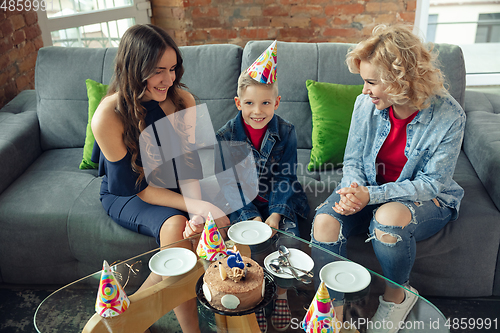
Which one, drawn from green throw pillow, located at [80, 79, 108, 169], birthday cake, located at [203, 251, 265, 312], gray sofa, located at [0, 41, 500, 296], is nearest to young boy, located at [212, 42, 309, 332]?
gray sofa, located at [0, 41, 500, 296]

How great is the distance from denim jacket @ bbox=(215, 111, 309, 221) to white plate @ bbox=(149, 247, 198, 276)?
0.48 m

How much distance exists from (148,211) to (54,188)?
54 centimetres

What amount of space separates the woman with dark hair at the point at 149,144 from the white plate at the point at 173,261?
0.05 meters

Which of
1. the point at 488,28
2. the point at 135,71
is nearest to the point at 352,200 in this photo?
the point at 135,71

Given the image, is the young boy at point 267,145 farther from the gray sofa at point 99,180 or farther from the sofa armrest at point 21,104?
the sofa armrest at point 21,104

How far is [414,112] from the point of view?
145cm

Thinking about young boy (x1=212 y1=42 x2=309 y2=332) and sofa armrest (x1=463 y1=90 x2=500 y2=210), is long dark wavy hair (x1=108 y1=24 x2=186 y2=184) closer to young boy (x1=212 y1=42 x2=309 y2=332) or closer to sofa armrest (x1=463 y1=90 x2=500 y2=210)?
young boy (x1=212 y1=42 x2=309 y2=332)

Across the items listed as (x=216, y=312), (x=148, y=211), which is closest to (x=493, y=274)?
(x=216, y=312)

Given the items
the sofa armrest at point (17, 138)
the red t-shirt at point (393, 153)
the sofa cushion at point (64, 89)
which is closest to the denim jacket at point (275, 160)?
the red t-shirt at point (393, 153)

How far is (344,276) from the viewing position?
1081mm

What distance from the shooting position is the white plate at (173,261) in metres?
1.12

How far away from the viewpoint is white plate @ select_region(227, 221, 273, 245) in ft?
4.07

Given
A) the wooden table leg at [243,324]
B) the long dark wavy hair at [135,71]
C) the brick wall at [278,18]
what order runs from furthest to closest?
1. the brick wall at [278,18]
2. the long dark wavy hair at [135,71]
3. the wooden table leg at [243,324]

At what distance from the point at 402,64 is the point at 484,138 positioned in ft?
2.35
